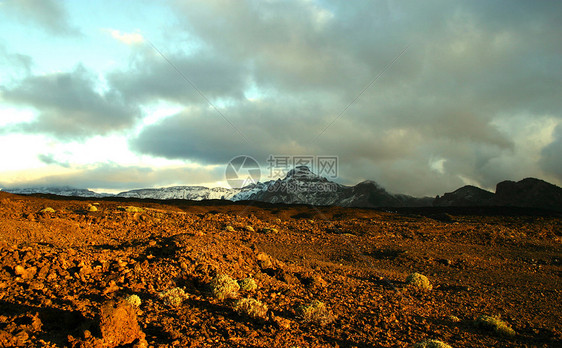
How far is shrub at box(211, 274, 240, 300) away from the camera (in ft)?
28.0

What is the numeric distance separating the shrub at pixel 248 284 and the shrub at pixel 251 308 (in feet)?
5.23

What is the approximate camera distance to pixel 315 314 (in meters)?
7.75

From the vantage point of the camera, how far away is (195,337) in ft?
20.9

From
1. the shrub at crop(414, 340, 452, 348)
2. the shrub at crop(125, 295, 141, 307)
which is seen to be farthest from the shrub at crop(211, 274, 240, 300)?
the shrub at crop(414, 340, 452, 348)

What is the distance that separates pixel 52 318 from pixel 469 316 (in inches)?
378

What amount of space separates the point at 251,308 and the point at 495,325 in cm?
569

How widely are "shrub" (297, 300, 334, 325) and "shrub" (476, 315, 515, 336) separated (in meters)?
3.69

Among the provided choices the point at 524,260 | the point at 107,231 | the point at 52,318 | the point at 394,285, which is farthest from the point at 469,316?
the point at 107,231

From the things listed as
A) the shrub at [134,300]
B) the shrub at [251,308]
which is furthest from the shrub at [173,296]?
the shrub at [251,308]

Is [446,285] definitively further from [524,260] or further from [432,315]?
[524,260]

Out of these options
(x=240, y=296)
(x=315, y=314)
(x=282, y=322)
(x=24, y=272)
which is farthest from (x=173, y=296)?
(x=24, y=272)

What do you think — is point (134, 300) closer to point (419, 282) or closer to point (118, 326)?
point (118, 326)

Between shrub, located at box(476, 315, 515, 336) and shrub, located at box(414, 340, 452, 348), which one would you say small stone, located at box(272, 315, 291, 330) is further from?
shrub, located at box(476, 315, 515, 336)

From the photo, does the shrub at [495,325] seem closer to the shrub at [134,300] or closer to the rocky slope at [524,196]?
the shrub at [134,300]
